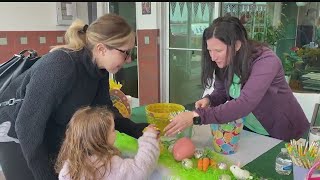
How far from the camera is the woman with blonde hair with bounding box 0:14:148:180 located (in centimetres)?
108

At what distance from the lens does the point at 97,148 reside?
3.52ft

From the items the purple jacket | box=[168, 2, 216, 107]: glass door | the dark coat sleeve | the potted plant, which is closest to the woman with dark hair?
the purple jacket

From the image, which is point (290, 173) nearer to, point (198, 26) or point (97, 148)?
point (97, 148)

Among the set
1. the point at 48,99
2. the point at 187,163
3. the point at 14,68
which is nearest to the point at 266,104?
the point at 187,163

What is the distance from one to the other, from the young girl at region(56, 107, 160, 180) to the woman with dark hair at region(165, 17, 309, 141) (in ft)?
0.78

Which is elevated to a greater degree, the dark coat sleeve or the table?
the dark coat sleeve

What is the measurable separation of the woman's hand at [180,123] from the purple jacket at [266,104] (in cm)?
5

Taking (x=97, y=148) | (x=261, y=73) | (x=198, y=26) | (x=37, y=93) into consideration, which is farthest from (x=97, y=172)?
(x=198, y=26)

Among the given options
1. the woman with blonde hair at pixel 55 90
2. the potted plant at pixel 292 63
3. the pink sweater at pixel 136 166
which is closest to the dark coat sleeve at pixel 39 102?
the woman with blonde hair at pixel 55 90

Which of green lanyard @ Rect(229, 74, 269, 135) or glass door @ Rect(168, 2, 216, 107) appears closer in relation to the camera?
green lanyard @ Rect(229, 74, 269, 135)

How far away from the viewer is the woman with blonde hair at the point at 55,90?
3.56ft

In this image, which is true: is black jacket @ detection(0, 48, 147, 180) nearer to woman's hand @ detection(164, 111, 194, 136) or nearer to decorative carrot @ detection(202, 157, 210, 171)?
woman's hand @ detection(164, 111, 194, 136)

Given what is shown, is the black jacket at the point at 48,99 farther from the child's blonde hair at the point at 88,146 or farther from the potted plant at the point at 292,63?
the potted plant at the point at 292,63

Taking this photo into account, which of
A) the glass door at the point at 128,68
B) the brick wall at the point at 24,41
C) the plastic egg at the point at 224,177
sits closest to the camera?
the plastic egg at the point at 224,177
